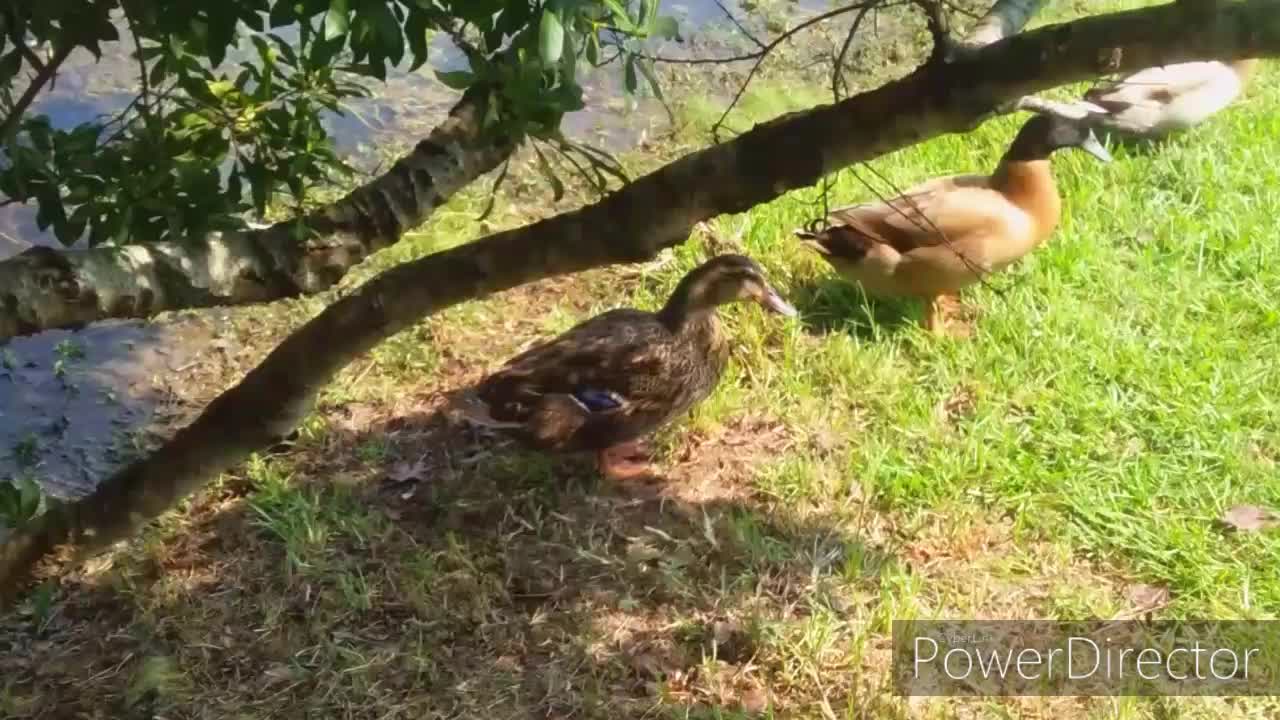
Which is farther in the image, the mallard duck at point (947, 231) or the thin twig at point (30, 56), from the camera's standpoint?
the mallard duck at point (947, 231)

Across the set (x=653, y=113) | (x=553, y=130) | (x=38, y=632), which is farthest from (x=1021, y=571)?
(x=653, y=113)

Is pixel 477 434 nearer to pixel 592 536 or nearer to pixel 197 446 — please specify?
pixel 592 536

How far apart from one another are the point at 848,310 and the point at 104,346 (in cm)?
248

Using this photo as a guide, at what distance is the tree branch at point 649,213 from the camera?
5.85 feet

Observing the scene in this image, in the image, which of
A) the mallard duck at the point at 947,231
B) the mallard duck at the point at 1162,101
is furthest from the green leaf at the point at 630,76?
the mallard duck at the point at 1162,101

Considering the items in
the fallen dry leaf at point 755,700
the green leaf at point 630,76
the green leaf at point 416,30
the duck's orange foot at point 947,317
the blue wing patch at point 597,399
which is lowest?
the fallen dry leaf at point 755,700

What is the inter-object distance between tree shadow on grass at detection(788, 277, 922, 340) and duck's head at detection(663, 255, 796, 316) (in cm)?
43

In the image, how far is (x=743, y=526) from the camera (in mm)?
3443

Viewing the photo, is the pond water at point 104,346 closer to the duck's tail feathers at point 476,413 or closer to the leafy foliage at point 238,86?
the duck's tail feathers at point 476,413

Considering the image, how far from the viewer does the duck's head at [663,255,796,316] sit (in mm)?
3791

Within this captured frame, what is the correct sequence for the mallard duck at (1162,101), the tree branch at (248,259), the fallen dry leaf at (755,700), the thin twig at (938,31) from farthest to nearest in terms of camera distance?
1. the mallard duck at (1162,101)
2. the fallen dry leaf at (755,700)
3. the tree branch at (248,259)
4. the thin twig at (938,31)

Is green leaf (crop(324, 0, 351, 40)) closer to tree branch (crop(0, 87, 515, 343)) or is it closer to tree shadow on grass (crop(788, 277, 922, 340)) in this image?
tree branch (crop(0, 87, 515, 343))

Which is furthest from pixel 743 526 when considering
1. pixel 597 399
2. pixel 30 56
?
pixel 30 56

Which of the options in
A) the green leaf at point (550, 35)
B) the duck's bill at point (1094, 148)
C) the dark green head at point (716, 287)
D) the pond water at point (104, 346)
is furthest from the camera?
the duck's bill at point (1094, 148)
